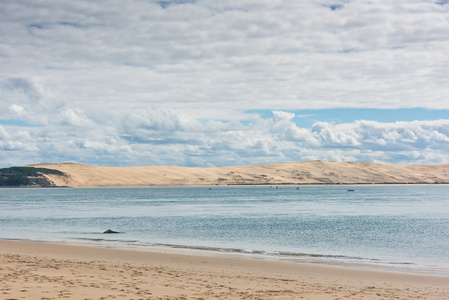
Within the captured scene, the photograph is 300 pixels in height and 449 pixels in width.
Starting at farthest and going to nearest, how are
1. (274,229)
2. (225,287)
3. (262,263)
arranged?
(274,229) < (262,263) < (225,287)

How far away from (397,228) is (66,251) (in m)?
32.5

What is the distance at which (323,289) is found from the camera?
639 inches

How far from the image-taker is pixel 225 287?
15836mm

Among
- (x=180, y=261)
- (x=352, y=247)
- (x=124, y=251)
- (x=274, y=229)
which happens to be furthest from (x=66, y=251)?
(x=274, y=229)

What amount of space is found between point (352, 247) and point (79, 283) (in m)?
21.8

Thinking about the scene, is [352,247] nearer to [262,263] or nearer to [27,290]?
[262,263]

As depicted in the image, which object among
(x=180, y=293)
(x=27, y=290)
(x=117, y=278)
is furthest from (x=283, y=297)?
(x=27, y=290)

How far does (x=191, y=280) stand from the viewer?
17141mm

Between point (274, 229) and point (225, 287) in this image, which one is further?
point (274, 229)

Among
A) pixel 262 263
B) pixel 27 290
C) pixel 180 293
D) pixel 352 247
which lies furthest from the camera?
pixel 352 247

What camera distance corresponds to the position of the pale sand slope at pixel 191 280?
555 inches

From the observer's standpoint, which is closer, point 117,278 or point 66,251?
point 117,278

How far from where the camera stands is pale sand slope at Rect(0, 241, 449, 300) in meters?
14.1

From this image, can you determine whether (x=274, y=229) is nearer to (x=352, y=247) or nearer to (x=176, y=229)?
(x=176, y=229)
